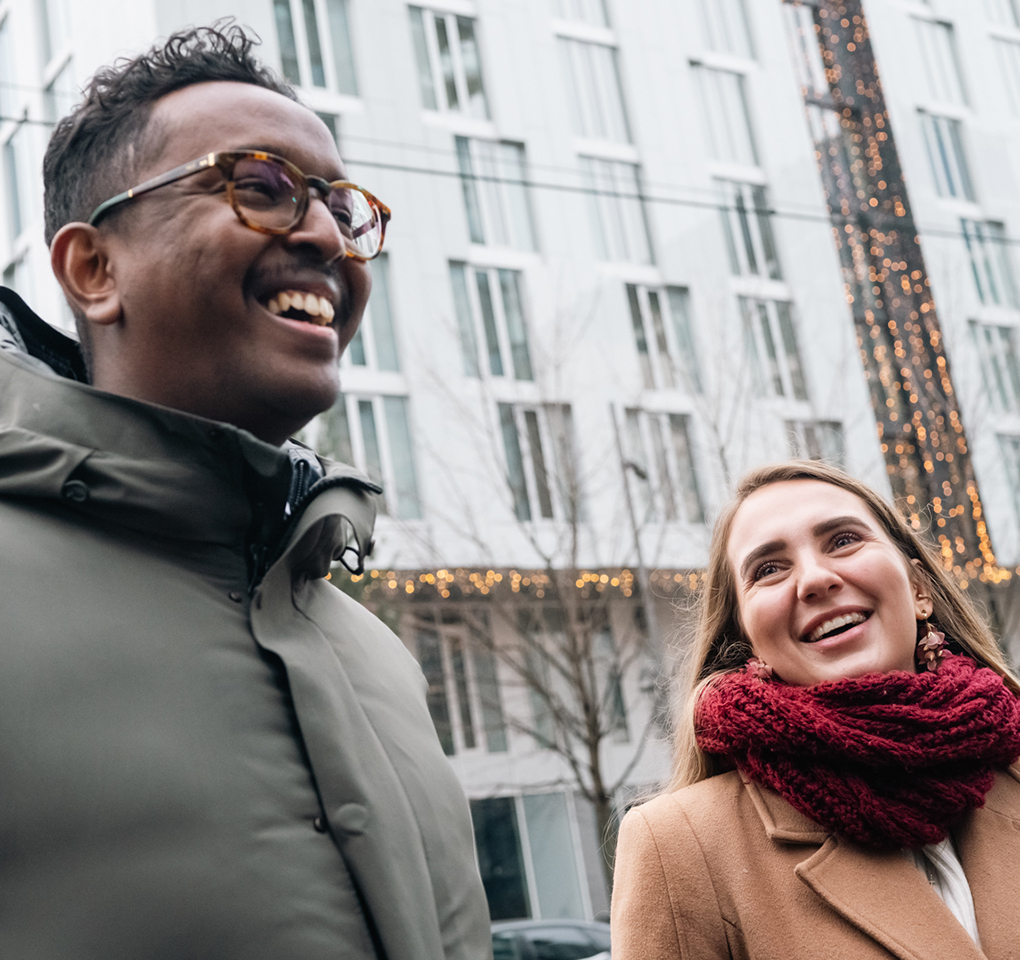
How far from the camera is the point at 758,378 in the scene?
23.2 meters

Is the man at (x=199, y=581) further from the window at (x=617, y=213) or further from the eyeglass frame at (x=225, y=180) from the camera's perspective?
the window at (x=617, y=213)

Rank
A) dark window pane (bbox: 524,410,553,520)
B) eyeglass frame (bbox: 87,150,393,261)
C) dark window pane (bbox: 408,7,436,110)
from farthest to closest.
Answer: dark window pane (bbox: 408,7,436,110) < dark window pane (bbox: 524,410,553,520) < eyeglass frame (bbox: 87,150,393,261)

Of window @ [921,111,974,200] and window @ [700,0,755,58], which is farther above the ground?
window @ [700,0,755,58]

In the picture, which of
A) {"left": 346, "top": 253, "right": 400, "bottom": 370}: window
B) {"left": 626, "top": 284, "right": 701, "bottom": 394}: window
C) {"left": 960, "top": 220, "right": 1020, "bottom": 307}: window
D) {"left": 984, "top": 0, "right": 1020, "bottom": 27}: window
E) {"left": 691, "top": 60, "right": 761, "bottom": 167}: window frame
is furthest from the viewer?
{"left": 984, "top": 0, "right": 1020, "bottom": 27}: window

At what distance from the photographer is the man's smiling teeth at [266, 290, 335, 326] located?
1.71 m

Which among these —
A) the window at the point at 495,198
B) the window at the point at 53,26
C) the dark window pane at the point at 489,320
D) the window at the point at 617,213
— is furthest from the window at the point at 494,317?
the window at the point at 53,26

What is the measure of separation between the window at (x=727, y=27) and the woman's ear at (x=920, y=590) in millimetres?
26486

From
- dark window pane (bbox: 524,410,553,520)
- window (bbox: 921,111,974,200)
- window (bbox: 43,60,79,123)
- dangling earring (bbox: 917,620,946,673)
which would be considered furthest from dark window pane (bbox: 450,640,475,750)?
window (bbox: 921,111,974,200)

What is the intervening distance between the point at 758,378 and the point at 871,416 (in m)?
4.11

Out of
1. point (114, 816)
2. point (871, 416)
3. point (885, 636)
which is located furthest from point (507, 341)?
point (114, 816)

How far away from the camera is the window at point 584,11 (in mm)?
25500

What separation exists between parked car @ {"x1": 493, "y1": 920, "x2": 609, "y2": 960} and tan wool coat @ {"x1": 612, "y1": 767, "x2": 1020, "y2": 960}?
891 cm

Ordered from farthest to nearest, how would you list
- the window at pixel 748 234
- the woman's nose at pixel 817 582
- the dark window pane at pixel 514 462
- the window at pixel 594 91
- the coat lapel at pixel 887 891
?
1. the window at pixel 748 234
2. the window at pixel 594 91
3. the dark window pane at pixel 514 462
4. the woman's nose at pixel 817 582
5. the coat lapel at pixel 887 891

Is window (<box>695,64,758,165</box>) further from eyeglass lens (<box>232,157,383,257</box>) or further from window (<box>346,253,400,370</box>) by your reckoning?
eyeglass lens (<box>232,157,383,257</box>)
